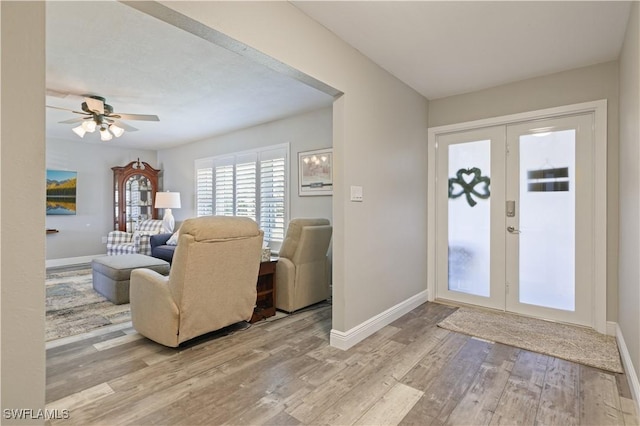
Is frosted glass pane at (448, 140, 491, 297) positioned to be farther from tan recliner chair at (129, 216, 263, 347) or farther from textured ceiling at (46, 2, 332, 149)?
tan recliner chair at (129, 216, 263, 347)

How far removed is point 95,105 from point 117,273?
1.95m

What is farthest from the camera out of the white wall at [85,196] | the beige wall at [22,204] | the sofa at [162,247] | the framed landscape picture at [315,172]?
the white wall at [85,196]

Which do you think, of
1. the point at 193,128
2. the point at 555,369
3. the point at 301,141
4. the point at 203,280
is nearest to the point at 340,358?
the point at 203,280

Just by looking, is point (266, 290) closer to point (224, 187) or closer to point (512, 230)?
point (512, 230)

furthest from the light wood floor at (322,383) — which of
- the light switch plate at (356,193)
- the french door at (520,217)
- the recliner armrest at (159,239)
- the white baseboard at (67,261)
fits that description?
the white baseboard at (67,261)

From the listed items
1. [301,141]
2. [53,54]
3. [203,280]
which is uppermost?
[53,54]

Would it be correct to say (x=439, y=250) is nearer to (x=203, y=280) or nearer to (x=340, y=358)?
(x=340, y=358)

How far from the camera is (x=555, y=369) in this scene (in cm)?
230

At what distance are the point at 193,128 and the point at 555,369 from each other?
5.64m

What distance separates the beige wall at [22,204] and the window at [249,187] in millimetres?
3864

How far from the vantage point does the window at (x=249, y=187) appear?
16.5 feet

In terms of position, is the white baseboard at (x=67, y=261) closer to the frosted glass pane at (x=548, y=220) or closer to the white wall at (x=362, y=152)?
the white wall at (x=362, y=152)

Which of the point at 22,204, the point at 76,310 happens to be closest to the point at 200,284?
the point at 22,204

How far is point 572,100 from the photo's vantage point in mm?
3066
